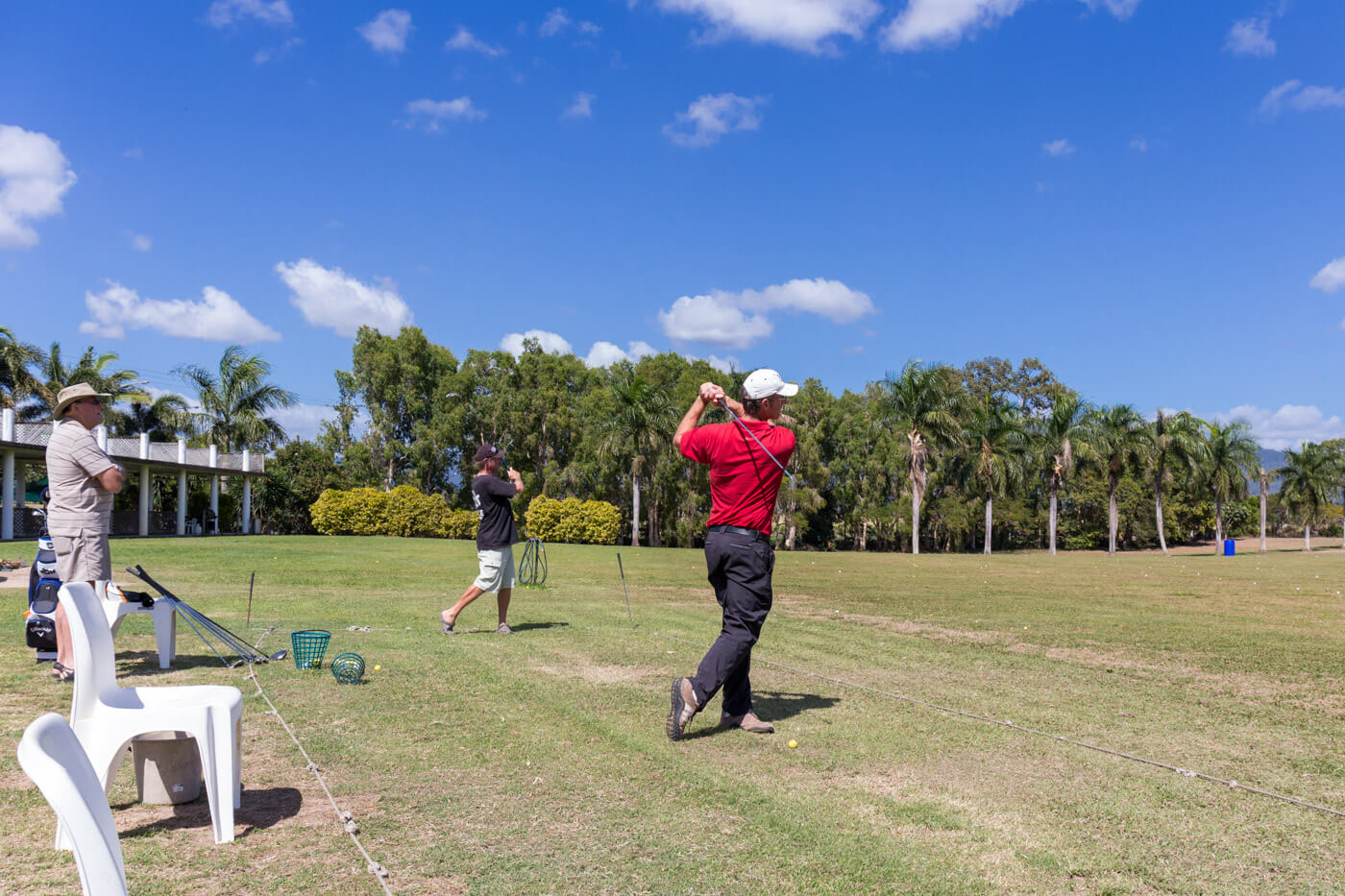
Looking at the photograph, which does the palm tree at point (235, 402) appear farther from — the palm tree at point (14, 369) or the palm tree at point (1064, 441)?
the palm tree at point (1064, 441)

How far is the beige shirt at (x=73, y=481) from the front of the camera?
22.0 feet

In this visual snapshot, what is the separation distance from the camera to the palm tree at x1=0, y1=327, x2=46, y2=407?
4050 centimetres

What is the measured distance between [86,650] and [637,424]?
41380 millimetres

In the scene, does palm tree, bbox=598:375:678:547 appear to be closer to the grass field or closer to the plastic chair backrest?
the grass field

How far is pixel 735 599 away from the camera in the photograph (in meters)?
5.88

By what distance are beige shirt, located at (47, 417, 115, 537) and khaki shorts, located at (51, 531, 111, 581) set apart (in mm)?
38

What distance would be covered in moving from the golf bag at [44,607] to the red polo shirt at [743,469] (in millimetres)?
5446

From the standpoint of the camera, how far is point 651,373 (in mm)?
57031

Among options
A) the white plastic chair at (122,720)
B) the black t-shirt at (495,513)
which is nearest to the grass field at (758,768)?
the white plastic chair at (122,720)

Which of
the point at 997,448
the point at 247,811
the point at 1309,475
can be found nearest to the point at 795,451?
the point at 997,448

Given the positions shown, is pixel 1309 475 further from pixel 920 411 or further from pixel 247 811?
pixel 247 811

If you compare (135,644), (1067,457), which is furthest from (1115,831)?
(1067,457)

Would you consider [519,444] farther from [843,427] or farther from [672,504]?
[843,427]

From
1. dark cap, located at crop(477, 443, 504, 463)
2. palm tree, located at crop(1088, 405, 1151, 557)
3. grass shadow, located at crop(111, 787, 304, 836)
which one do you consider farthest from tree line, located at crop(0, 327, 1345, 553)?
grass shadow, located at crop(111, 787, 304, 836)
